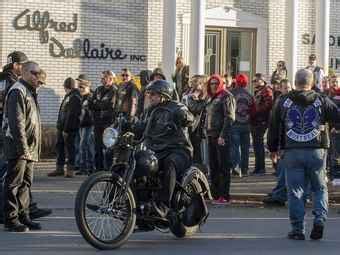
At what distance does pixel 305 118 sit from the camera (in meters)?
9.66

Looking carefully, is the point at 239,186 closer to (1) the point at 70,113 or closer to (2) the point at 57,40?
(1) the point at 70,113

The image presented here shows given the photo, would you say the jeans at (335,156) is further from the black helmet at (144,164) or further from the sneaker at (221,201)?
the black helmet at (144,164)

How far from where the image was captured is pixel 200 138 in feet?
48.5

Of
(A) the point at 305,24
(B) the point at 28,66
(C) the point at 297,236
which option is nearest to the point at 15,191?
(B) the point at 28,66

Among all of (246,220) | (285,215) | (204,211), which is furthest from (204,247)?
(285,215)

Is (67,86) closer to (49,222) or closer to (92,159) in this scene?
(92,159)

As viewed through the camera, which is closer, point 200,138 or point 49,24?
point 200,138

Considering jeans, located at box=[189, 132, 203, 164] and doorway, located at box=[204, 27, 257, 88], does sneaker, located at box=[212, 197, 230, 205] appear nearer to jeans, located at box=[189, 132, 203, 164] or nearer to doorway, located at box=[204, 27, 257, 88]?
jeans, located at box=[189, 132, 203, 164]

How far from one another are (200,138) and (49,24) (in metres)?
6.54

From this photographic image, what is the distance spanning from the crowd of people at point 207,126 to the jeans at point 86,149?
19mm

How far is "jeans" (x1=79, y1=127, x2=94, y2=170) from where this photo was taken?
54.4 ft

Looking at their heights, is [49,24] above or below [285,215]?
above

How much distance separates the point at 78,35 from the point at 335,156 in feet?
27.8

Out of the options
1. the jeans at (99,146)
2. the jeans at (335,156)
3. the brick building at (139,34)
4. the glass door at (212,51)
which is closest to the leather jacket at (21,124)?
the jeans at (335,156)
